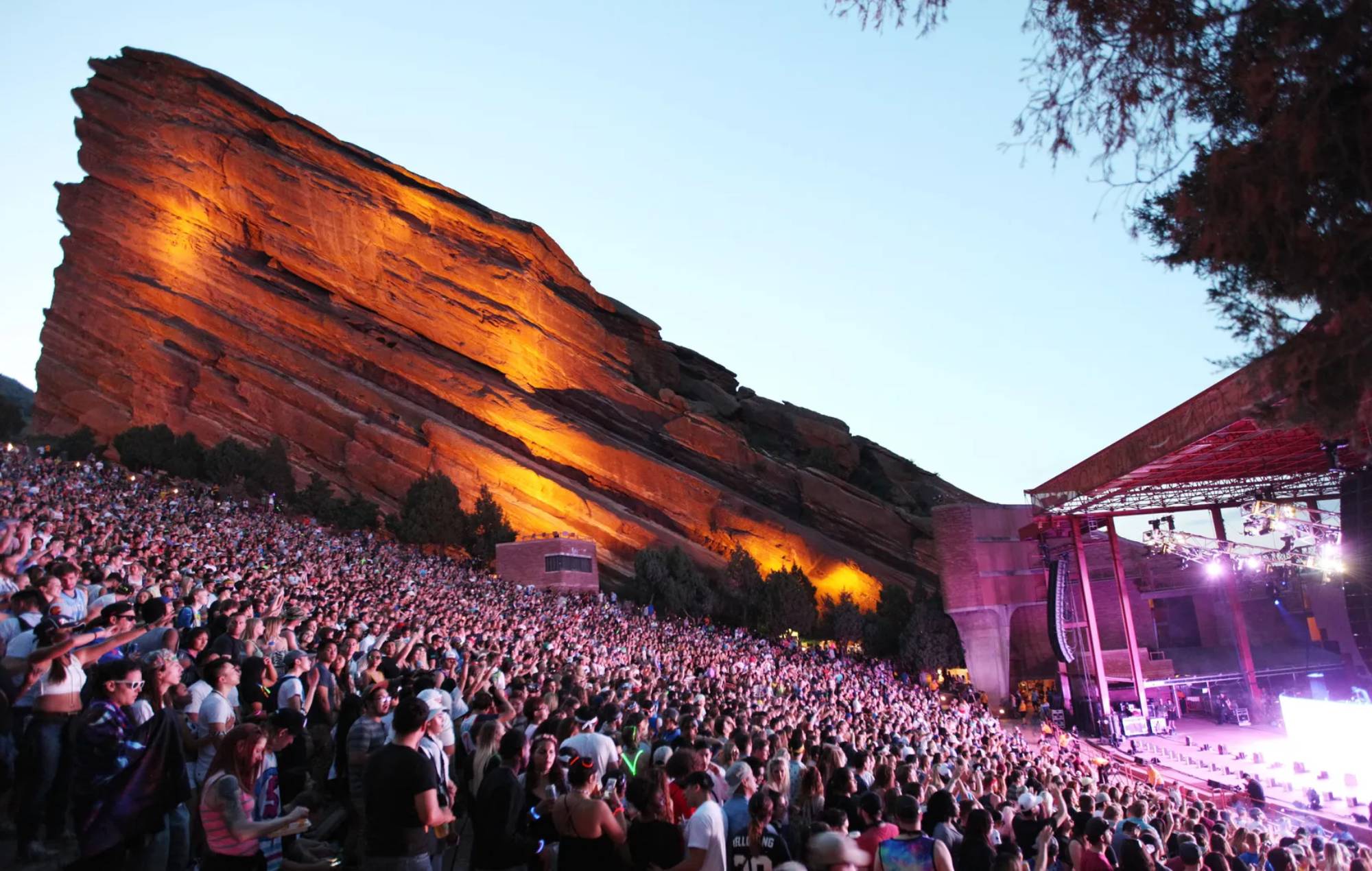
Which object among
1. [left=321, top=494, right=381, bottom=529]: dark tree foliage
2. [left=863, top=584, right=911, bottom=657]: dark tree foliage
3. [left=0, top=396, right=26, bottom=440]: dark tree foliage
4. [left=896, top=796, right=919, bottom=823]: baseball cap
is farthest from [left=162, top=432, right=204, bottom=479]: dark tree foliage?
[left=896, top=796, right=919, bottom=823]: baseball cap

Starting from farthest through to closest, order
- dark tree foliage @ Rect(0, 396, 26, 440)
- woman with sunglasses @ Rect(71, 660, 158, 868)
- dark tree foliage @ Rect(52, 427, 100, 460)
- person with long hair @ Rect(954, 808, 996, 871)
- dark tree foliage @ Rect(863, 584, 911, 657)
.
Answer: dark tree foliage @ Rect(0, 396, 26, 440) < dark tree foliage @ Rect(52, 427, 100, 460) < dark tree foliage @ Rect(863, 584, 911, 657) < person with long hair @ Rect(954, 808, 996, 871) < woman with sunglasses @ Rect(71, 660, 158, 868)

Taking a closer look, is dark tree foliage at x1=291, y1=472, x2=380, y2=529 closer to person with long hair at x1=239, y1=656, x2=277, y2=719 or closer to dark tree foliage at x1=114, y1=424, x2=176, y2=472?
dark tree foliage at x1=114, y1=424, x2=176, y2=472

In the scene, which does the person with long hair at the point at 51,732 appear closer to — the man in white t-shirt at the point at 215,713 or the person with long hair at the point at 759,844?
the man in white t-shirt at the point at 215,713

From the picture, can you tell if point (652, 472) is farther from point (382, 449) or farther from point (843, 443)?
point (843, 443)

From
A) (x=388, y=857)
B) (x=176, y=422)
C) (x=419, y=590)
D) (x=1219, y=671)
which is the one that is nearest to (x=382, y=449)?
(x=176, y=422)

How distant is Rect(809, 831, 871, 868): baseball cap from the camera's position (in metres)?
4.30

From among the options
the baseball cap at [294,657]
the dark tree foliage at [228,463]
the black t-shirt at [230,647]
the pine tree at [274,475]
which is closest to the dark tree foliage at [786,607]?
the pine tree at [274,475]

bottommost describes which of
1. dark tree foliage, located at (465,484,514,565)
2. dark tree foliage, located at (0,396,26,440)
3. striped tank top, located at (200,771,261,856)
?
striped tank top, located at (200,771,261,856)

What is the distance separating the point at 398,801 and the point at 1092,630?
82.6 feet

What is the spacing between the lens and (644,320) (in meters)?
58.7

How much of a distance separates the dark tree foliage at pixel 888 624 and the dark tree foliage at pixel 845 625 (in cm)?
33

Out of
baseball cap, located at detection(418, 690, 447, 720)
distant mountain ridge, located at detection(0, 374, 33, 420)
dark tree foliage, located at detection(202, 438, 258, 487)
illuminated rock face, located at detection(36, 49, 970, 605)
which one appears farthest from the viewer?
distant mountain ridge, located at detection(0, 374, 33, 420)

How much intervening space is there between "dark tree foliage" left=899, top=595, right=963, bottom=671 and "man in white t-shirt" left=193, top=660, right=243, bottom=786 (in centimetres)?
3190

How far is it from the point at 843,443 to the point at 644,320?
14.3 m
